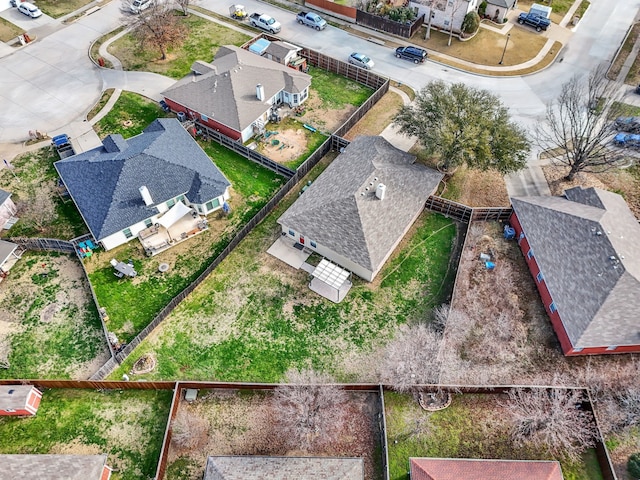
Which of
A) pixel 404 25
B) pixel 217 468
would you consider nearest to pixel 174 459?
pixel 217 468

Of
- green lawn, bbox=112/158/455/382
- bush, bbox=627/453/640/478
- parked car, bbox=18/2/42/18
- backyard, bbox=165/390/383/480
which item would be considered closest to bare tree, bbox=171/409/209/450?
backyard, bbox=165/390/383/480

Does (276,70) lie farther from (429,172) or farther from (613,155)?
(613,155)

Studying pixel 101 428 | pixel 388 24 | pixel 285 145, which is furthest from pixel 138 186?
pixel 388 24

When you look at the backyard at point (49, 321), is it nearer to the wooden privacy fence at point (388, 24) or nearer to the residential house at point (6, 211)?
the residential house at point (6, 211)

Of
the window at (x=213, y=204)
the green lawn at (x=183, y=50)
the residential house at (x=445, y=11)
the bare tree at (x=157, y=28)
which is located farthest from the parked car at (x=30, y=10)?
the residential house at (x=445, y=11)

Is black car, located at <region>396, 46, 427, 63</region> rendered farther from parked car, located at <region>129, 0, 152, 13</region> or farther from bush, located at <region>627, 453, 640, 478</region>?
bush, located at <region>627, 453, 640, 478</region>

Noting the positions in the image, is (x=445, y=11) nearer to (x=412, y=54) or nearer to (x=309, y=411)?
(x=412, y=54)
